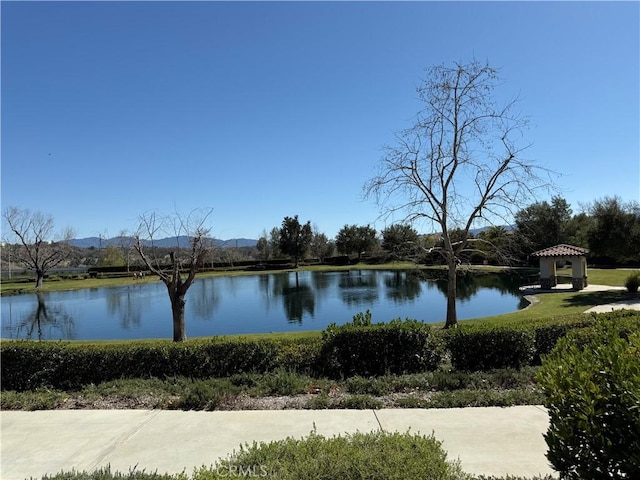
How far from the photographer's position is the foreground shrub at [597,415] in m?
2.14

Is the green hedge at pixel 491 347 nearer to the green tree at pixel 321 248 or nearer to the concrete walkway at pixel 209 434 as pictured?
the concrete walkway at pixel 209 434

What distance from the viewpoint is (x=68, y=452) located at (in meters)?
4.22

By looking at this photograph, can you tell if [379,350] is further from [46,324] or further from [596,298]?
[46,324]

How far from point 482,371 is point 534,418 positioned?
189 cm

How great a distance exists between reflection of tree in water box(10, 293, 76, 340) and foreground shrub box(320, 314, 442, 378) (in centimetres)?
1502

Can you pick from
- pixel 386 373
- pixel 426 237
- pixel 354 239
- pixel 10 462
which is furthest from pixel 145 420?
pixel 354 239

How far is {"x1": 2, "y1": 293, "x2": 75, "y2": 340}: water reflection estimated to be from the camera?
18.9 meters

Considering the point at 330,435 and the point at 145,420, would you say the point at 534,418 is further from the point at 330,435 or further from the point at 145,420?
the point at 145,420

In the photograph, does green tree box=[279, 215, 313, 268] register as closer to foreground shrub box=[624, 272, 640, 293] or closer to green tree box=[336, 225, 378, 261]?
green tree box=[336, 225, 378, 261]

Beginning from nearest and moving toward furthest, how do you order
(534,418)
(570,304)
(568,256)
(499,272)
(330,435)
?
(330,435) → (534,418) → (570,304) → (568,256) → (499,272)

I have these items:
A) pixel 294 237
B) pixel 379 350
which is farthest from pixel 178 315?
pixel 294 237

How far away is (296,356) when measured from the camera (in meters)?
6.96

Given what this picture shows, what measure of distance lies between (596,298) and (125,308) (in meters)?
26.1

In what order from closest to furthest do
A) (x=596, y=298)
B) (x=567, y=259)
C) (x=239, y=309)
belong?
(x=596, y=298)
(x=239, y=309)
(x=567, y=259)
